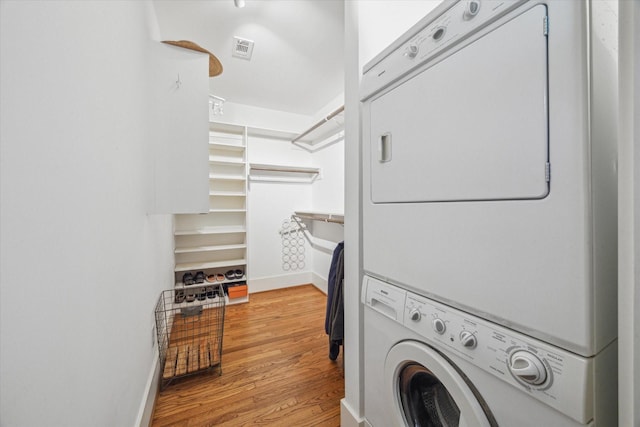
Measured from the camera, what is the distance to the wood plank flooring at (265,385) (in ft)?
4.39

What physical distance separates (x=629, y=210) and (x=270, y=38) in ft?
7.48

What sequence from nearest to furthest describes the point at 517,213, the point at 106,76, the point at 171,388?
the point at 517,213 < the point at 106,76 < the point at 171,388

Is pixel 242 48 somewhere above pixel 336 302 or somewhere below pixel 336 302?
above

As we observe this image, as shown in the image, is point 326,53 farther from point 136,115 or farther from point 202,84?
point 136,115

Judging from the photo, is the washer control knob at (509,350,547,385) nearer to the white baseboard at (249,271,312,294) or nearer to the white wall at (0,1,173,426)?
the white wall at (0,1,173,426)

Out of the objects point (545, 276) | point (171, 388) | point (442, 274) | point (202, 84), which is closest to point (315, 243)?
point (171, 388)

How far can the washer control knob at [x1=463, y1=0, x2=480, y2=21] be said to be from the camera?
2.03 ft

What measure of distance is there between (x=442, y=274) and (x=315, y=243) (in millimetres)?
2777

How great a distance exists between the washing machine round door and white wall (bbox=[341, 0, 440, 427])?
0.26 m

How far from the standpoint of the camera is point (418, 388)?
92 centimetres

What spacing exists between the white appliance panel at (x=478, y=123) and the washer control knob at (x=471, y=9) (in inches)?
3.0

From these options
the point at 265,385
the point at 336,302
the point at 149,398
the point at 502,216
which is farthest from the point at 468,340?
the point at 149,398

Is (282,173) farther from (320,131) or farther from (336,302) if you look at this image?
(336,302)

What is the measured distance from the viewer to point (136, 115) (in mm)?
1161
